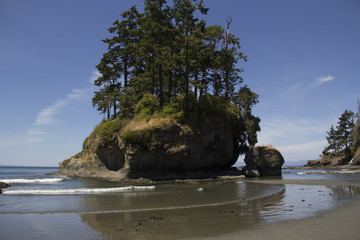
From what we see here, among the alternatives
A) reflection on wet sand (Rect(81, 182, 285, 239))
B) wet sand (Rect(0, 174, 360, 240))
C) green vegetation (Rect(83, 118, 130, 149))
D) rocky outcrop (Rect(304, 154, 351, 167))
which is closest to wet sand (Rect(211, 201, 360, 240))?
wet sand (Rect(0, 174, 360, 240))

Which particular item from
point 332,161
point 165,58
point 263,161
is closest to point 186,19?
point 165,58

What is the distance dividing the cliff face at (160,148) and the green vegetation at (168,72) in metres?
0.48

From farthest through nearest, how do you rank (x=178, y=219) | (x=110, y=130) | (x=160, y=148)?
(x=110, y=130)
(x=160, y=148)
(x=178, y=219)

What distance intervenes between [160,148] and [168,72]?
11.8m

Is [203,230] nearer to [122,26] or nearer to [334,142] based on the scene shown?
[122,26]

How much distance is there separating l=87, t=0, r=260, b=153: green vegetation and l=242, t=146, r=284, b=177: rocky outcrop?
4297 mm

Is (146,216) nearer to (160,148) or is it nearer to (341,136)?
(160,148)

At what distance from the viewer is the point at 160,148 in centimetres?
2495

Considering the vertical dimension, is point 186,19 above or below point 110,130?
above

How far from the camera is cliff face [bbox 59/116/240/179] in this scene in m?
24.3

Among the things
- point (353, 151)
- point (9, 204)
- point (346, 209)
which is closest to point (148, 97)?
point (9, 204)

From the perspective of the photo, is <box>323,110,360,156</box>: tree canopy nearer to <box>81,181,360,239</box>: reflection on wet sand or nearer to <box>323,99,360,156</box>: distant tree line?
<box>323,99,360,156</box>: distant tree line

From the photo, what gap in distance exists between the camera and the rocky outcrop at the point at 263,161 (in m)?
29.2

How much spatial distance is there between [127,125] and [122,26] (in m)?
16.0
